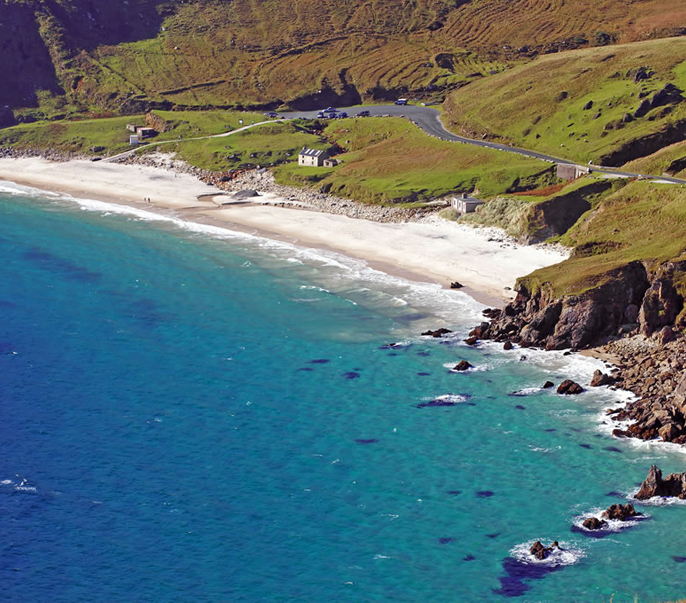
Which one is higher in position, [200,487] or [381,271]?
[381,271]

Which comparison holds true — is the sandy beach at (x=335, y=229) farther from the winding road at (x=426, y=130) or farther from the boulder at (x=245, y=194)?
the winding road at (x=426, y=130)

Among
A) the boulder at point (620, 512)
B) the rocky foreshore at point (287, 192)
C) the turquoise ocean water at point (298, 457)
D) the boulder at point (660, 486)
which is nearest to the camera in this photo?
the turquoise ocean water at point (298, 457)

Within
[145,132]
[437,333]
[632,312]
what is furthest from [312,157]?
[632,312]

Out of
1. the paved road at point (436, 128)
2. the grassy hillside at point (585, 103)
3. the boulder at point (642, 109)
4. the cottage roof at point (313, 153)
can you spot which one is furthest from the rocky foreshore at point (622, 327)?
the cottage roof at point (313, 153)

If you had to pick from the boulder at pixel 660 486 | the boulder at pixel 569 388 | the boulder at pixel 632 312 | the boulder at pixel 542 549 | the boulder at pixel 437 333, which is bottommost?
the boulder at pixel 542 549

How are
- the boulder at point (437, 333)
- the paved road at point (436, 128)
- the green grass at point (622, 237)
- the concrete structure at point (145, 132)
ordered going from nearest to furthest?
the green grass at point (622, 237), the boulder at point (437, 333), the paved road at point (436, 128), the concrete structure at point (145, 132)

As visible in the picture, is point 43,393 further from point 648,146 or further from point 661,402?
point 648,146

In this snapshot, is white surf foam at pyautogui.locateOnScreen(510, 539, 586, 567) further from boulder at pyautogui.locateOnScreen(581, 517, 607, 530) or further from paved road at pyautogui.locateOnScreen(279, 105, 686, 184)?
paved road at pyautogui.locateOnScreen(279, 105, 686, 184)

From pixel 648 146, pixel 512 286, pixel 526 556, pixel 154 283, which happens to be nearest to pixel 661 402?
pixel 526 556
